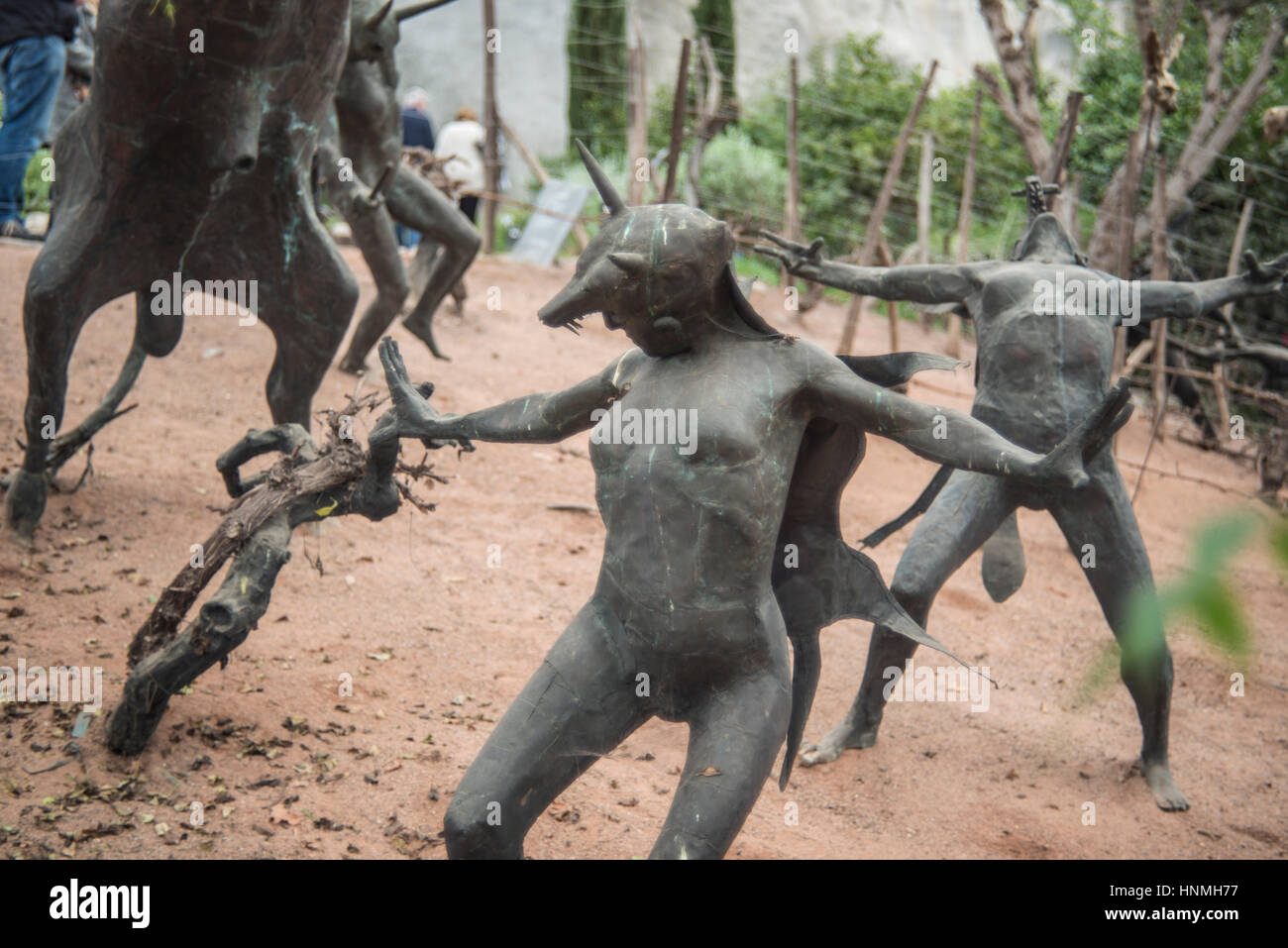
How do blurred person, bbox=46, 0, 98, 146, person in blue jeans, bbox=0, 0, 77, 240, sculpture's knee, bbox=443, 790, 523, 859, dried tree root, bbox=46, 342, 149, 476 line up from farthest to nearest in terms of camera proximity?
blurred person, bbox=46, 0, 98, 146, person in blue jeans, bbox=0, 0, 77, 240, dried tree root, bbox=46, 342, 149, 476, sculpture's knee, bbox=443, 790, 523, 859

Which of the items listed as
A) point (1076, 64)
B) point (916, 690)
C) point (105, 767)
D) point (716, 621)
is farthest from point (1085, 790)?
point (1076, 64)

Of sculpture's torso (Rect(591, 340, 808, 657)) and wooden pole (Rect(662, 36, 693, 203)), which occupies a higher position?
wooden pole (Rect(662, 36, 693, 203))

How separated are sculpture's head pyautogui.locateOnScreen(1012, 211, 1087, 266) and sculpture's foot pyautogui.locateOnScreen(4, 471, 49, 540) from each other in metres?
4.39

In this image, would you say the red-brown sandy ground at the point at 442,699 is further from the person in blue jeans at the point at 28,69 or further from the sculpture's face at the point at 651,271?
the sculpture's face at the point at 651,271

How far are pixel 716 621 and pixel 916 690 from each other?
10.9 ft

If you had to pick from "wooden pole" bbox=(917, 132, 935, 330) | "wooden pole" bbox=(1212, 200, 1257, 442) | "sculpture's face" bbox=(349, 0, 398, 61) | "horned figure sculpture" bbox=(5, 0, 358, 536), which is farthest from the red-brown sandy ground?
"wooden pole" bbox=(917, 132, 935, 330)

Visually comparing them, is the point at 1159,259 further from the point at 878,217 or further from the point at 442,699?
the point at 442,699

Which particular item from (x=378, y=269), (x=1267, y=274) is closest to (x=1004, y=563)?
(x=1267, y=274)

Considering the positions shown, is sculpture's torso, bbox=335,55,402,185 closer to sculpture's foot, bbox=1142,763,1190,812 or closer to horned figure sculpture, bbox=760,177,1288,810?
horned figure sculpture, bbox=760,177,1288,810

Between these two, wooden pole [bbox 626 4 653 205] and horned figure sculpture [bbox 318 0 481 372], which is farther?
wooden pole [bbox 626 4 653 205]

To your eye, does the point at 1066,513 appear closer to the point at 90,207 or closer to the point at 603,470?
the point at 603,470

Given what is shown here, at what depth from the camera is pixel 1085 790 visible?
17.1 ft

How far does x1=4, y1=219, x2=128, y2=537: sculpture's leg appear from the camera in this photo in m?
4.90

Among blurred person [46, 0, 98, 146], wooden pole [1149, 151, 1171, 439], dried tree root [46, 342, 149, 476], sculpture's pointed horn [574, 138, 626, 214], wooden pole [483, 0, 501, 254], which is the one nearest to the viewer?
sculpture's pointed horn [574, 138, 626, 214]
